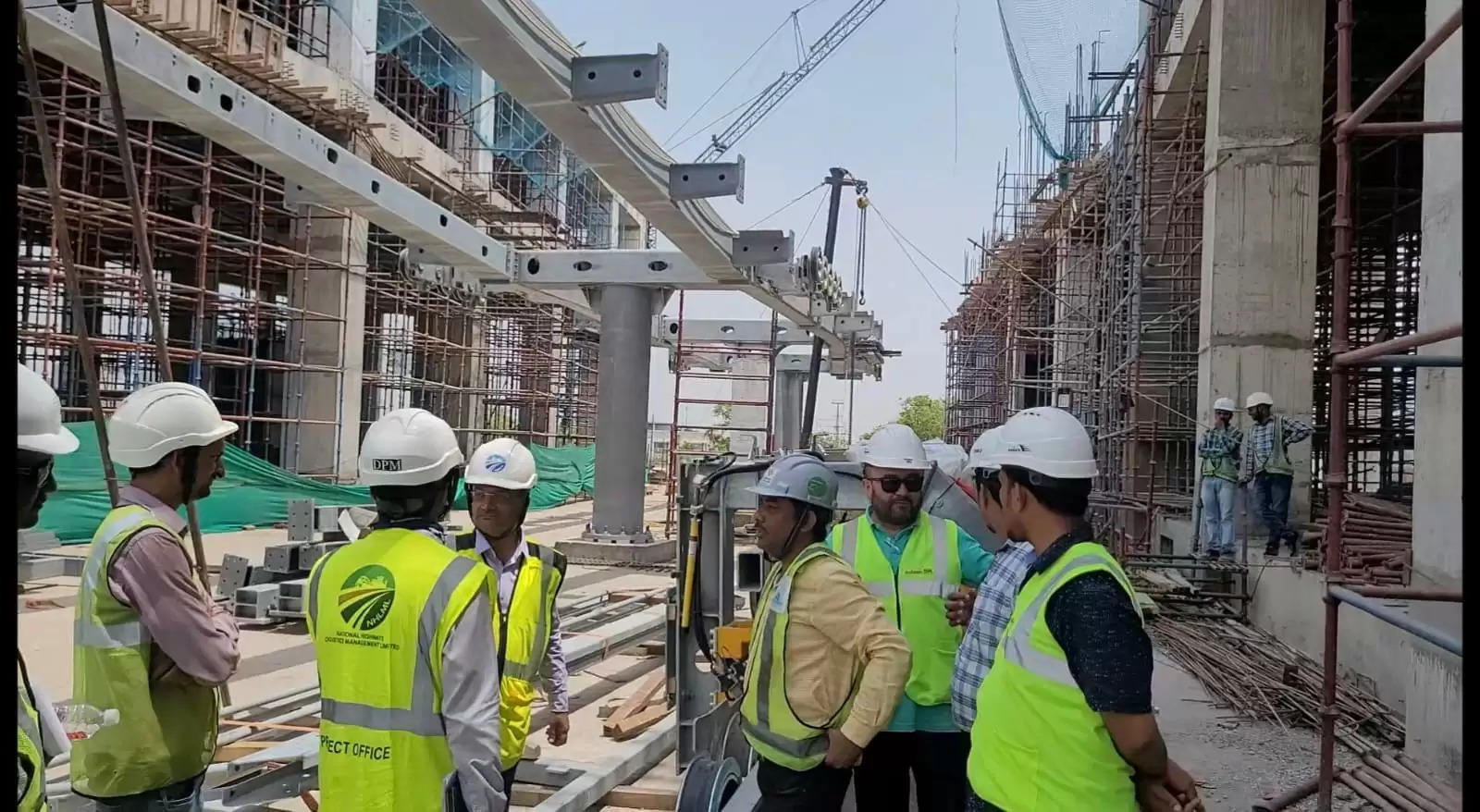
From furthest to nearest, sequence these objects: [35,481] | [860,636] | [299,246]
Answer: [299,246] → [860,636] → [35,481]

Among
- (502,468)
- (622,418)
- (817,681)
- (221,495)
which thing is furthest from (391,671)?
(221,495)

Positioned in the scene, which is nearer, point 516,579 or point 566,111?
point 516,579

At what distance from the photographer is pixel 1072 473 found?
264 centimetres

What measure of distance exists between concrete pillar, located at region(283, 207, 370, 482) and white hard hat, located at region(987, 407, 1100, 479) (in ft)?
61.7

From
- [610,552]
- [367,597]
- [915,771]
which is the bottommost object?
[610,552]

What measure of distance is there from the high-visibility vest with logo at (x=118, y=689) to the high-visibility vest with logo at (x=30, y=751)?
620mm

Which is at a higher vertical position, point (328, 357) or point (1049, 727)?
point (328, 357)

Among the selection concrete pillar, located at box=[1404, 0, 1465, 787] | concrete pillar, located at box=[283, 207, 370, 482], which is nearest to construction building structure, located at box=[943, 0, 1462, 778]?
concrete pillar, located at box=[1404, 0, 1465, 787]

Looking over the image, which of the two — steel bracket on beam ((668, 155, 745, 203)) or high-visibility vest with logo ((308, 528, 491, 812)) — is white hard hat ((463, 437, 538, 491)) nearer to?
high-visibility vest with logo ((308, 528, 491, 812))

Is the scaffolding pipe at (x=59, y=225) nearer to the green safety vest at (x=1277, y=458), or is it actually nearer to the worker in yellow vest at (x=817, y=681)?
the worker in yellow vest at (x=817, y=681)

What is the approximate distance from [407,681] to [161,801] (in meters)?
0.81

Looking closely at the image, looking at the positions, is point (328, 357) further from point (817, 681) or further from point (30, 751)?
point (30, 751)

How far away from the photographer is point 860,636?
3166 mm

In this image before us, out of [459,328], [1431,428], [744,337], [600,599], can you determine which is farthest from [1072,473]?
[459,328]
